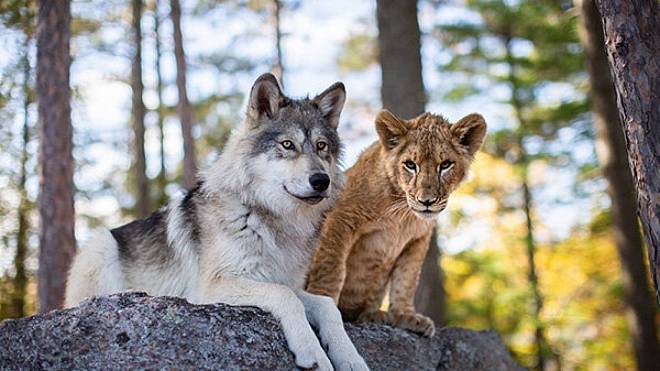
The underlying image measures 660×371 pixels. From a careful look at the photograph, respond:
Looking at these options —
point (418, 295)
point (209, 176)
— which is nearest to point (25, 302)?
point (418, 295)

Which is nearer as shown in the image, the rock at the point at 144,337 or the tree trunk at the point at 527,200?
the rock at the point at 144,337

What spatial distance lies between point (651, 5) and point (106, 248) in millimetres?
4719

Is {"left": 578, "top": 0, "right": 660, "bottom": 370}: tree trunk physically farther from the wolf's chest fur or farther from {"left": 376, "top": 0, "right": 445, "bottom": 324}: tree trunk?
the wolf's chest fur

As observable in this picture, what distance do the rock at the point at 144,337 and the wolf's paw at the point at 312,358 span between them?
95 millimetres

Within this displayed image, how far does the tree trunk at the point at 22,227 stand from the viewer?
13719mm

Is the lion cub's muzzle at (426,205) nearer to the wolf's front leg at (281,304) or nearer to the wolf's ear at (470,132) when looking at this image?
the wolf's ear at (470,132)

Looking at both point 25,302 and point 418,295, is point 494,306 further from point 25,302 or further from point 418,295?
point 25,302

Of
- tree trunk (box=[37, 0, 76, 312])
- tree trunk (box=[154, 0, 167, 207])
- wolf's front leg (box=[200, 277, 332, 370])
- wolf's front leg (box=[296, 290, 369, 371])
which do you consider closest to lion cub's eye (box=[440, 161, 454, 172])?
wolf's front leg (box=[296, 290, 369, 371])

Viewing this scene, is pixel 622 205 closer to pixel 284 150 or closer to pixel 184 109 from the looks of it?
pixel 284 150

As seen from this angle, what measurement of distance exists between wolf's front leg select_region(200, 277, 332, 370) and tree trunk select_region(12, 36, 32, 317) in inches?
414

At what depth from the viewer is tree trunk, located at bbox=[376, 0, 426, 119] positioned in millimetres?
8930

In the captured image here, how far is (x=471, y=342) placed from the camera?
6.60 metres

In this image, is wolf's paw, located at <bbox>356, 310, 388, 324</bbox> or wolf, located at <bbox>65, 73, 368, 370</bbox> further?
wolf's paw, located at <bbox>356, 310, 388, 324</bbox>

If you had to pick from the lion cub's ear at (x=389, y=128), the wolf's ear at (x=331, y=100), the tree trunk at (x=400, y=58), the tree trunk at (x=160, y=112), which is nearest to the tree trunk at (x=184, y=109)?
the tree trunk at (x=160, y=112)
